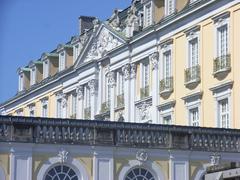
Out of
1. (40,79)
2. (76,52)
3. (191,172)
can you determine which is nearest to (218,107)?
(191,172)

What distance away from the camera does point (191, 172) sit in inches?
1056

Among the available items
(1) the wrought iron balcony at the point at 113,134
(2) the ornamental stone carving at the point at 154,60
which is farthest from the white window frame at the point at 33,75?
(1) the wrought iron balcony at the point at 113,134

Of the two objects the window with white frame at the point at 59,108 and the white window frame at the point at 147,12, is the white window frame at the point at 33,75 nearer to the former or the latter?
the window with white frame at the point at 59,108

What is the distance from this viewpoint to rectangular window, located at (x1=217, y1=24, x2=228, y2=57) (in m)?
35.1

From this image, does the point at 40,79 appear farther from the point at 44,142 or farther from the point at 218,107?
the point at 44,142

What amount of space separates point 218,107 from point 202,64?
2355 mm

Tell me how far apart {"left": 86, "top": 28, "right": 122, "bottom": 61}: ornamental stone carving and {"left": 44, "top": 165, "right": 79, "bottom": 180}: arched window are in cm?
2052

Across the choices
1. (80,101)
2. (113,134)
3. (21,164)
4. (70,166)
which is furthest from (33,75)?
(21,164)

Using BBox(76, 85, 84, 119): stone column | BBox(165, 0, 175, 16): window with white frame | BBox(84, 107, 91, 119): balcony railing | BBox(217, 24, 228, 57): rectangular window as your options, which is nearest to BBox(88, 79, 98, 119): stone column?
BBox(84, 107, 91, 119): balcony railing

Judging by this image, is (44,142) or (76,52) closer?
(44,142)

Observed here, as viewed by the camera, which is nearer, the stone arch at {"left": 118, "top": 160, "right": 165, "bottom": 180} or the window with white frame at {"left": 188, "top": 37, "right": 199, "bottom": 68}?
the stone arch at {"left": 118, "top": 160, "right": 165, "bottom": 180}

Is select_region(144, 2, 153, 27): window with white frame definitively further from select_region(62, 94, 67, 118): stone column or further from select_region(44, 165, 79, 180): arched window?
select_region(44, 165, 79, 180): arched window

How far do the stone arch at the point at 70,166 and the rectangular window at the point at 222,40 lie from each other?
11.6 m

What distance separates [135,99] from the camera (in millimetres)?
43094
